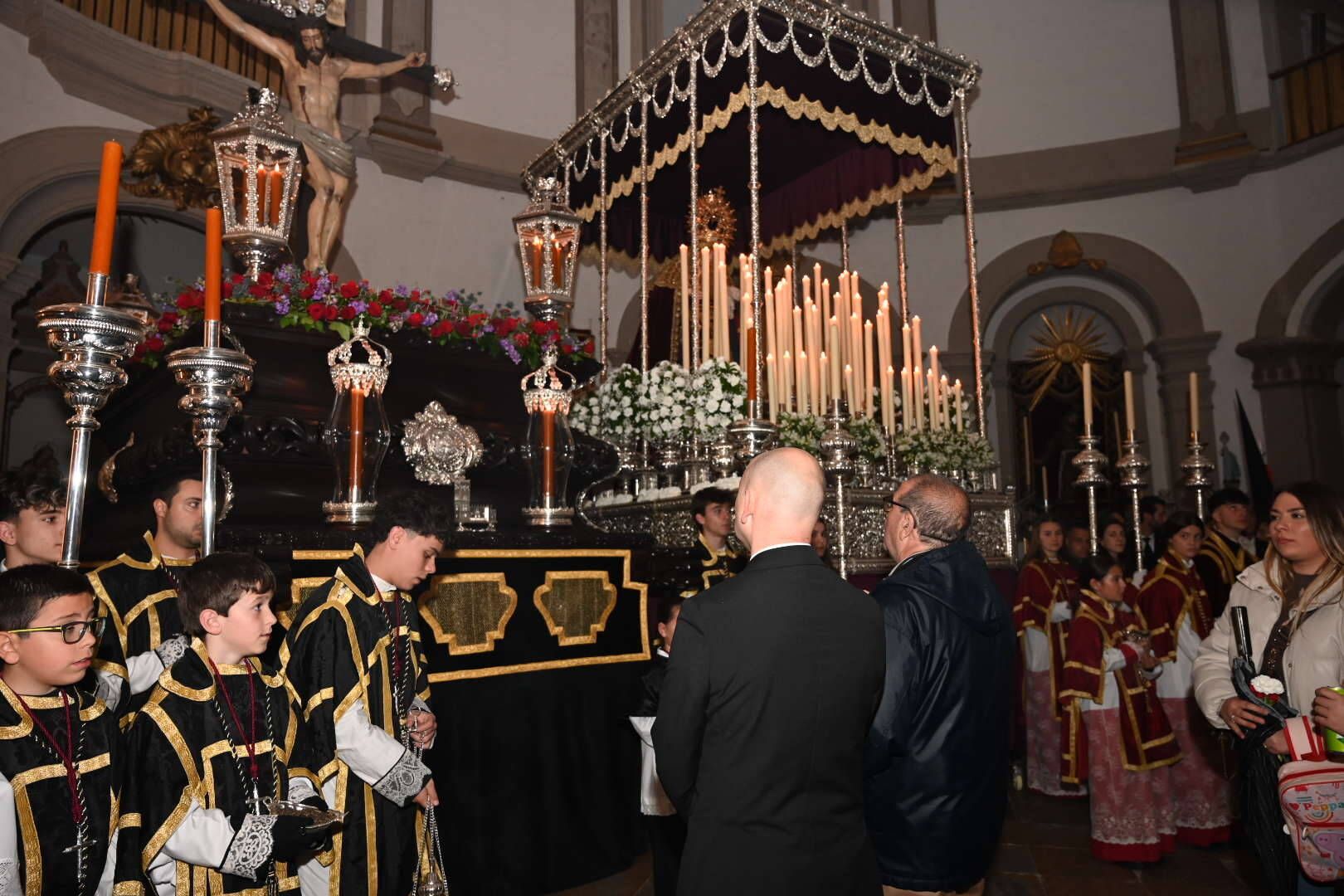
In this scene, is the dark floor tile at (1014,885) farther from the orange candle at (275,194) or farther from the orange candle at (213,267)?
the orange candle at (275,194)

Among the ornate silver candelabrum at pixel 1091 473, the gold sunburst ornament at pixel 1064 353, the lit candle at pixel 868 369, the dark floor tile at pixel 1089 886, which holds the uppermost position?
the gold sunburst ornament at pixel 1064 353

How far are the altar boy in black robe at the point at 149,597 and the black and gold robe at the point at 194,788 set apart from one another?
26cm

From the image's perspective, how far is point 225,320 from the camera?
4441 mm

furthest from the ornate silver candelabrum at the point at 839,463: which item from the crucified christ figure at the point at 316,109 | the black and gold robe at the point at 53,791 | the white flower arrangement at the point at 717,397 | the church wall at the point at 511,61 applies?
the church wall at the point at 511,61

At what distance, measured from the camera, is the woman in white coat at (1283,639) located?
9.84 feet

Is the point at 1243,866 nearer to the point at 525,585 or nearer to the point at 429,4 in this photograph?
the point at 525,585

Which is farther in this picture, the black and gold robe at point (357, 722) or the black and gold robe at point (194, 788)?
the black and gold robe at point (357, 722)

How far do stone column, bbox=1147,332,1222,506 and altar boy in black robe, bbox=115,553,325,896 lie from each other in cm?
1067

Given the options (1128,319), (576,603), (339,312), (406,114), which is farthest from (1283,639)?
(1128,319)

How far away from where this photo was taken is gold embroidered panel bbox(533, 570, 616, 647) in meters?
4.16

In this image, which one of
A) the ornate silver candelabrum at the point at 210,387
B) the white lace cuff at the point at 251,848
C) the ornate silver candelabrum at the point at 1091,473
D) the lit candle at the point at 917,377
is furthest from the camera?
the lit candle at the point at 917,377

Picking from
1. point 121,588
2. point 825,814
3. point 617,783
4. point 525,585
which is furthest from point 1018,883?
point 121,588

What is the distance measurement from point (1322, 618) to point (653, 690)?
223 cm

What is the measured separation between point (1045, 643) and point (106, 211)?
5.68 m
